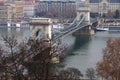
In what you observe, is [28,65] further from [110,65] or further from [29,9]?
[29,9]

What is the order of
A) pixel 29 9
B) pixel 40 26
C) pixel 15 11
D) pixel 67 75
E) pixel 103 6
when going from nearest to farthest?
pixel 67 75 → pixel 40 26 → pixel 15 11 → pixel 103 6 → pixel 29 9

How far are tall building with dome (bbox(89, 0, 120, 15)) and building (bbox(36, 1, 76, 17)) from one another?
1.15 meters

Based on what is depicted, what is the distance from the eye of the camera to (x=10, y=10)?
86.6 feet

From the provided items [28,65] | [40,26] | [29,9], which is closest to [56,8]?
[29,9]

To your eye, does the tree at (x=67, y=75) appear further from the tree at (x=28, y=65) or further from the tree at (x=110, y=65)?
the tree at (x=28, y=65)

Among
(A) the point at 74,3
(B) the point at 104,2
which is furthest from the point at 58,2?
(B) the point at 104,2

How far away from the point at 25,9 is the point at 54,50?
2439 centimetres

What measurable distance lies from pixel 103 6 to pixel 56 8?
2.89 m

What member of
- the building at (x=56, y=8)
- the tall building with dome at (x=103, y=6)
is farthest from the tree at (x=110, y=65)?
the tall building with dome at (x=103, y=6)

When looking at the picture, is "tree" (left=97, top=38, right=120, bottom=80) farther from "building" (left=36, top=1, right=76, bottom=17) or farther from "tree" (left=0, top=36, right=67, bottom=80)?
"building" (left=36, top=1, right=76, bottom=17)

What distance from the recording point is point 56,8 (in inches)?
1125

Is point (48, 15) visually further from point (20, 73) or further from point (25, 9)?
point (20, 73)

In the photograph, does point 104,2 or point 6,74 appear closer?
point 6,74

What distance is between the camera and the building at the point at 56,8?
2717 centimetres
